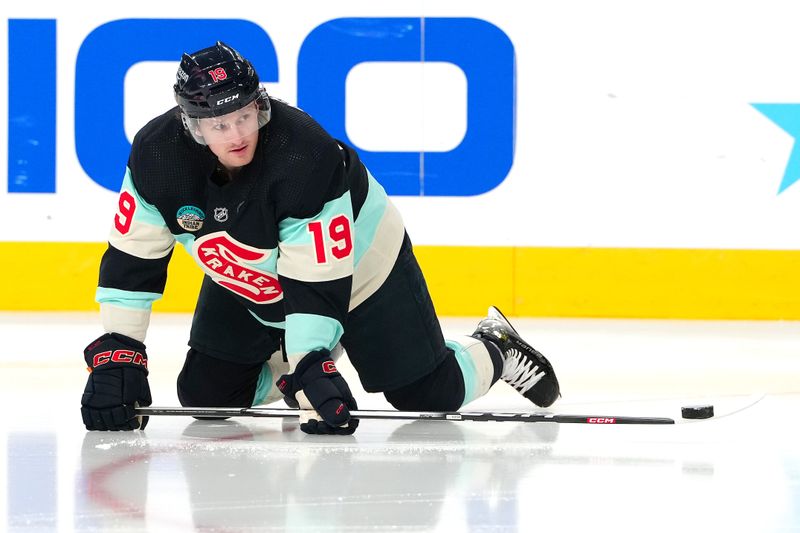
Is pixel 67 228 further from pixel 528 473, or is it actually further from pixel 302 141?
pixel 528 473

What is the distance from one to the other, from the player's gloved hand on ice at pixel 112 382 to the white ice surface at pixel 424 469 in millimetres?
44

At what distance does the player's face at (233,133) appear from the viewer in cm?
226

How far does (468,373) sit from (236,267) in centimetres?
59

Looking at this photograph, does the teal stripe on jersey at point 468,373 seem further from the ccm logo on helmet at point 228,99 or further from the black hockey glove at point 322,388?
the ccm logo on helmet at point 228,99

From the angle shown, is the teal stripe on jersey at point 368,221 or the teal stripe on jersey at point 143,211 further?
the teal stripe on jersey at point 368,221

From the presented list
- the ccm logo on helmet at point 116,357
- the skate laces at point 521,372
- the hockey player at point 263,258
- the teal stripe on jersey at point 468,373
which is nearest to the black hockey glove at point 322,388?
the hockey player at point 263,258

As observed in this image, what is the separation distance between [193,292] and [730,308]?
2.08m

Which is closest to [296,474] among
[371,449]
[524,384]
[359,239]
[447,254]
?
[371,449]

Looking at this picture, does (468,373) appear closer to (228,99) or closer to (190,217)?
(190,217)

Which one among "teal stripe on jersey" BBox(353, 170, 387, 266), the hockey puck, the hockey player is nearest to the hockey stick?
the hockey player

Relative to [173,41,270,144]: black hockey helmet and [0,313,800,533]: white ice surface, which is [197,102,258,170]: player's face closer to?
[173,41,270,144]: black hockey helmet

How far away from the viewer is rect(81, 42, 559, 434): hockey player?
2.32 m

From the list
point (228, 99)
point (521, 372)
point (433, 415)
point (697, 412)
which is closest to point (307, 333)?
point (433, 415)

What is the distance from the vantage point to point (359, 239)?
101 inches
